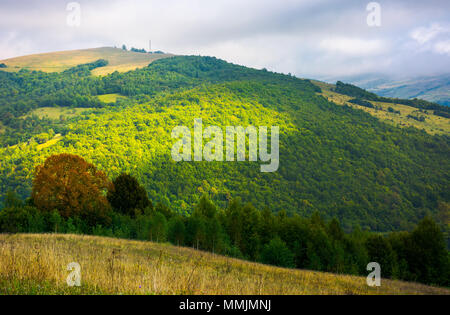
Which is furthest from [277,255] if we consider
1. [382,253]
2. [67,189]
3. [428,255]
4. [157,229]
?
[67,189]

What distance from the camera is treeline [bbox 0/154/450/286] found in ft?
136

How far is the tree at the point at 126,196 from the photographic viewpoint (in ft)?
182

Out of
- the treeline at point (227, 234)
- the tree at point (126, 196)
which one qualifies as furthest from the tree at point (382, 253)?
the tree at point (126, 196)

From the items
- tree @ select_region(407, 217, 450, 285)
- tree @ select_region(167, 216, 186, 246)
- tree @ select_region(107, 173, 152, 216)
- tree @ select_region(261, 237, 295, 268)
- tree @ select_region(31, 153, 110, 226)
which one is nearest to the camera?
tree @ select_region(261, 237, 295, 268)

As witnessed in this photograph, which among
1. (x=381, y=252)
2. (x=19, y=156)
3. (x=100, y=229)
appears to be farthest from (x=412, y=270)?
(x=19, y=156)

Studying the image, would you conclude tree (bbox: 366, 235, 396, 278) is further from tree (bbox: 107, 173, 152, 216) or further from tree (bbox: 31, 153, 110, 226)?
tree (bbox: 31, 153, 110, 226)

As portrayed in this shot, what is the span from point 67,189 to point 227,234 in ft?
79.8

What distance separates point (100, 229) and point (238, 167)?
15482 cm

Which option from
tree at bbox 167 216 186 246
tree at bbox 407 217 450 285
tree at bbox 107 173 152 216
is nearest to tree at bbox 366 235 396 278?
tree at bbox 407 217 450 285

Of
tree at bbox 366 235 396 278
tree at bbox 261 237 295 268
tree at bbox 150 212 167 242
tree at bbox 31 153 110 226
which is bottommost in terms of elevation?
tree at bbox 366 235 396 278

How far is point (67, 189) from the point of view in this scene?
44.6 metres

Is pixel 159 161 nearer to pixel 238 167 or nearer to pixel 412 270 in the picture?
pixel 238 167

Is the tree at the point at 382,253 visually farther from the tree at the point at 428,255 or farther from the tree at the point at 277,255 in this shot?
the tree at the point at 277,255

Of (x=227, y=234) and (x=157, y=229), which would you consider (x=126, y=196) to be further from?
(x=227, y=234)
